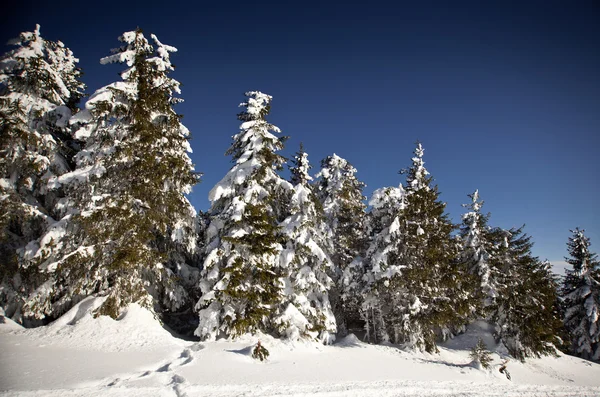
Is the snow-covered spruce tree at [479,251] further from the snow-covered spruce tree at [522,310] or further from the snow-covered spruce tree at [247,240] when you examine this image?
the snow-covered spruce tree at [247,240]

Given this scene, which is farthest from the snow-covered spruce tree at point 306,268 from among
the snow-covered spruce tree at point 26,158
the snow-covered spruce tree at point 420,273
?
the snow-covered spruce tree at point 26,158

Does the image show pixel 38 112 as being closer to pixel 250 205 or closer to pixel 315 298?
pixel 250 205

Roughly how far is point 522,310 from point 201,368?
22.5 metres

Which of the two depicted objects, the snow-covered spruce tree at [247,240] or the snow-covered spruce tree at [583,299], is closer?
the snow-covered spruce tree at [247,240]

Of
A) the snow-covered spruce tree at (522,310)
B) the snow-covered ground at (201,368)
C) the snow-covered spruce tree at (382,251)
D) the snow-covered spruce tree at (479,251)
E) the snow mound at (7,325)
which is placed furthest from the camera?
the snow-covered spruce tree at (479,251)

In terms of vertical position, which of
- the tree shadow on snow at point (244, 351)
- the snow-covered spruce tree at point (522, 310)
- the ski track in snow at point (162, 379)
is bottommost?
the ski track in snow at point (162, 379)

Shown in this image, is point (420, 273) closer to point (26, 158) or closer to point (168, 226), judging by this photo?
point (168, 226)

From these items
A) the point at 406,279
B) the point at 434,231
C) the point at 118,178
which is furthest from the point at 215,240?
the point at 434,231

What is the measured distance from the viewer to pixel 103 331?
1223cm

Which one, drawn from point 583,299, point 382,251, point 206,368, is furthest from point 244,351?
point 583,299

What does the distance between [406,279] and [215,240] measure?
1154 cm

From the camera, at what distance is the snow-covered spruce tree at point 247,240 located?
13938 millimetres

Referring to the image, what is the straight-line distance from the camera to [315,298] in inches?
669

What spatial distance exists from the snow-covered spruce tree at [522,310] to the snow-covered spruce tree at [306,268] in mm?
14445
